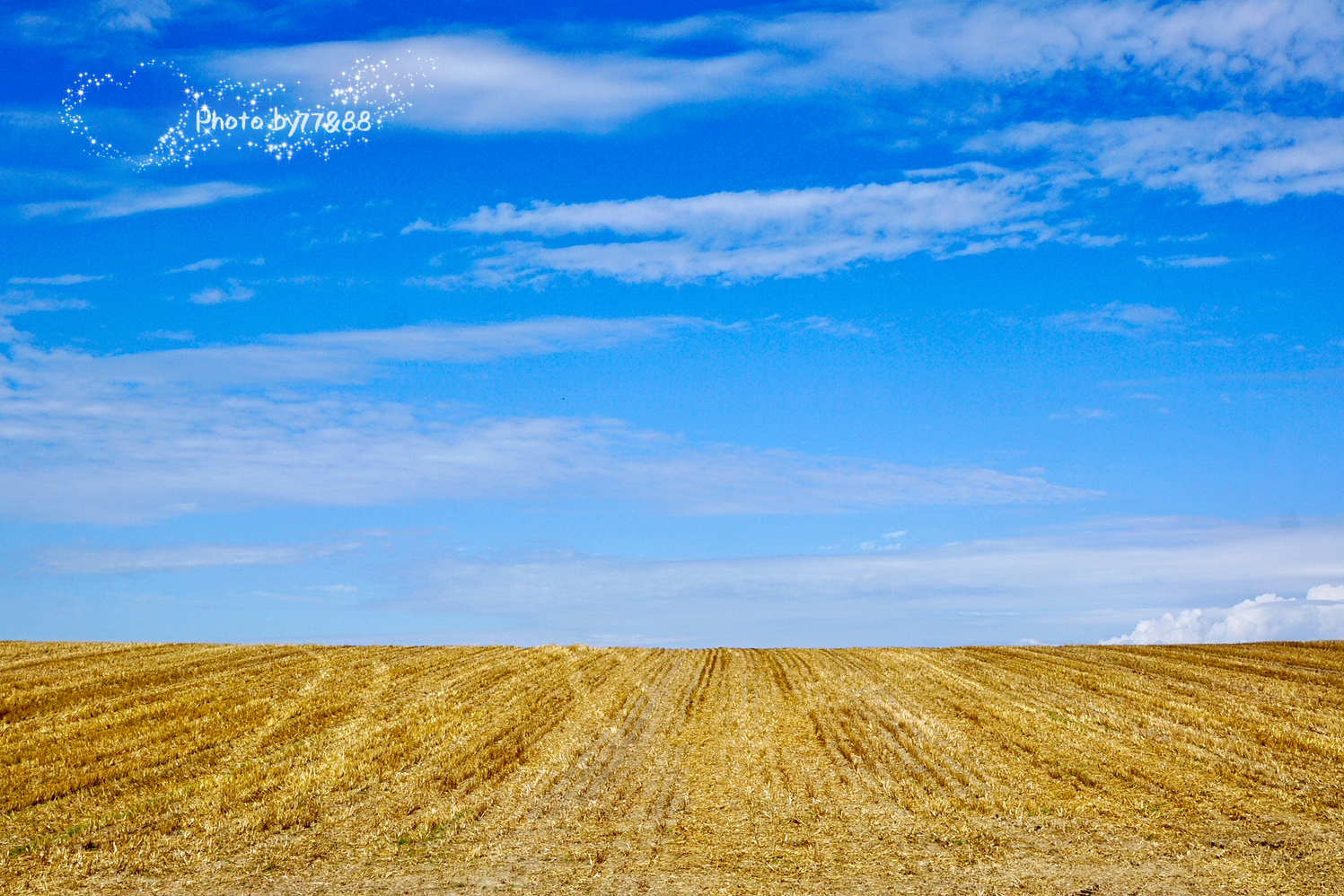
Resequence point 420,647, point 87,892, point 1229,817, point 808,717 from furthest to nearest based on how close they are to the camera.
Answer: point 420,647
point 808,717
point 1229,817
point 87,892

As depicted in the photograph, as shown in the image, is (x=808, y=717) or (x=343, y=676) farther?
Answer: (x=343, y=676)

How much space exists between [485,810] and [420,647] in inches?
1140

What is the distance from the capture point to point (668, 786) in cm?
1623

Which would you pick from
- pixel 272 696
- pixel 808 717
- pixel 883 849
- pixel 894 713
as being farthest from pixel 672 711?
pixel 883 849

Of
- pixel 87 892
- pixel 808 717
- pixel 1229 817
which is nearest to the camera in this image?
pixel 87 892

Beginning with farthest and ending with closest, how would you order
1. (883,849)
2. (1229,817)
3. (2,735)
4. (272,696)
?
(272,696), (2,735), (1229,817), (883,849)

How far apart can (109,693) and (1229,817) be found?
24.9 metres

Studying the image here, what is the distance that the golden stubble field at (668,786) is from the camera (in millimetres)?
11914

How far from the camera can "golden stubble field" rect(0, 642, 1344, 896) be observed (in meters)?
11.9

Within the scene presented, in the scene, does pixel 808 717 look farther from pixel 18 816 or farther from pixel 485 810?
pixel 18 816

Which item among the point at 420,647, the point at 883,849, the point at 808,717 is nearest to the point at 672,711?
the point at 808,717

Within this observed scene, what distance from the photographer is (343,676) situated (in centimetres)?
3097

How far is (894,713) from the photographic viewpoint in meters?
23.4

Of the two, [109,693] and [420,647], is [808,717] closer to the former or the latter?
[109,693]
